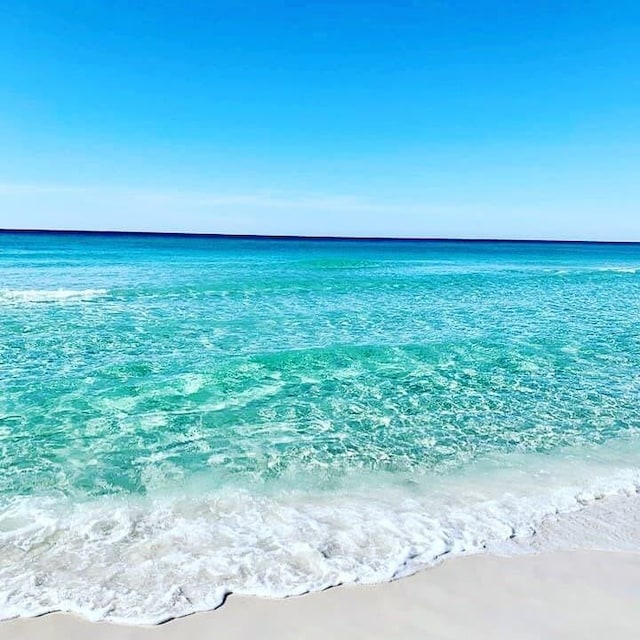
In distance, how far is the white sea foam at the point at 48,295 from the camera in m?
21.0

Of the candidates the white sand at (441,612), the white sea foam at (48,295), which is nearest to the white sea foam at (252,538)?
the white sand at (441,612)

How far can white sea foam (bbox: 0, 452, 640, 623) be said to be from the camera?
414 cm

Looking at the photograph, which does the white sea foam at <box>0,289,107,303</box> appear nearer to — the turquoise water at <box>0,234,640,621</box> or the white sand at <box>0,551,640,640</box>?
the turquoise water at <box>0,234,640,621</box>

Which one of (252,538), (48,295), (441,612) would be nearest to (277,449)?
(252,538)

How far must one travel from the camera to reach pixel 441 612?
13.0ft

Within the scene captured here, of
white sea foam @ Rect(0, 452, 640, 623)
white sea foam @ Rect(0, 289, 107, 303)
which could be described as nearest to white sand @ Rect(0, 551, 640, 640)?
white sea foam @ Rect(0, 452, 640, 623)

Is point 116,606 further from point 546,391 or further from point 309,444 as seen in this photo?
point 546,391

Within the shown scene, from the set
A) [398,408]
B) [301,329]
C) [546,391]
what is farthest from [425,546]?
[301,329]

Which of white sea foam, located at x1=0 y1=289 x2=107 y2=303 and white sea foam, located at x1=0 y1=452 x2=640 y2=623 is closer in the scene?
white sea foam, located at x1=0 y1=452 x2=640 y2=623

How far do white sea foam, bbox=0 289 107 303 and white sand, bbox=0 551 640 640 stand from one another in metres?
19.5

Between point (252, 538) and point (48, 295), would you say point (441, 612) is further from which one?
point (48, 295)

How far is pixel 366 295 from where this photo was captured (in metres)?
24.9

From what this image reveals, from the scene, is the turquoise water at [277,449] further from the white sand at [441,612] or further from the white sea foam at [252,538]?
the white sand at [441,612]

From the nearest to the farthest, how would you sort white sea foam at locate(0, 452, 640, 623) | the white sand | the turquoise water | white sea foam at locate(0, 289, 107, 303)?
the white sand < white sea foam at locate(0, 452, 640, 623) < the turquoise water < white sea foam at locate(0, 289, 107, 303)
